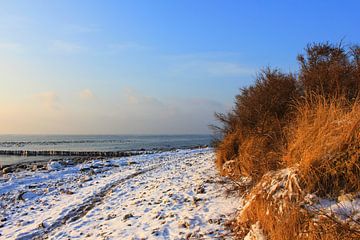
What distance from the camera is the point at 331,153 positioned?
229 inches

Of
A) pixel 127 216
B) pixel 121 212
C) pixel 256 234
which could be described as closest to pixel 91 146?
pixel 121 212

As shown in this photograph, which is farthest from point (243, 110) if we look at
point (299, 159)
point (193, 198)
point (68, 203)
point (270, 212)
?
point (270, 212)

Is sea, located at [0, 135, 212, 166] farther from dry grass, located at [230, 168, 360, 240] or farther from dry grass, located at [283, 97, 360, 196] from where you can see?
dry grass, located at [283, 97, 360, 196]

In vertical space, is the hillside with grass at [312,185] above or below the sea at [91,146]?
above

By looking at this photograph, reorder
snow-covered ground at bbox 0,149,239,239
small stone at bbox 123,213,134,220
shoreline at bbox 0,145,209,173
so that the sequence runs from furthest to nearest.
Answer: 1. shoreline at bbox 0,145,209,173
2. small stone at bbox 123,213,134,220
3. snow-covered ground at bbox 0,149,239,239

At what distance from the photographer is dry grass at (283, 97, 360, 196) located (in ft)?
18.1

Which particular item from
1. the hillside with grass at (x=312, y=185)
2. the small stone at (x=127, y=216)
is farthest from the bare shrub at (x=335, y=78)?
the small stone at (x=127, y=216)

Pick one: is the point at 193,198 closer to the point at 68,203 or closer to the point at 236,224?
the point at 236,224

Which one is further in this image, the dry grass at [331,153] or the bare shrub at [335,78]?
the bare shrub at [335,78]

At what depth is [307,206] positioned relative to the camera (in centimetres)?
534

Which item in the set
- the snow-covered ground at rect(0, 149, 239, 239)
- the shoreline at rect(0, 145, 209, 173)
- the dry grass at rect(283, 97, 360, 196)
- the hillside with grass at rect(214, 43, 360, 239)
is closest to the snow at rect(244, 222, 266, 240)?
the hillside with grass at rect(214, 43, 360, 239)

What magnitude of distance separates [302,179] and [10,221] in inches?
365

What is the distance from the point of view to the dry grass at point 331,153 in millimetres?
5523

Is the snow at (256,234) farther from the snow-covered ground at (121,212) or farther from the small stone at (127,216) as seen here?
the small stone at (127,216)
